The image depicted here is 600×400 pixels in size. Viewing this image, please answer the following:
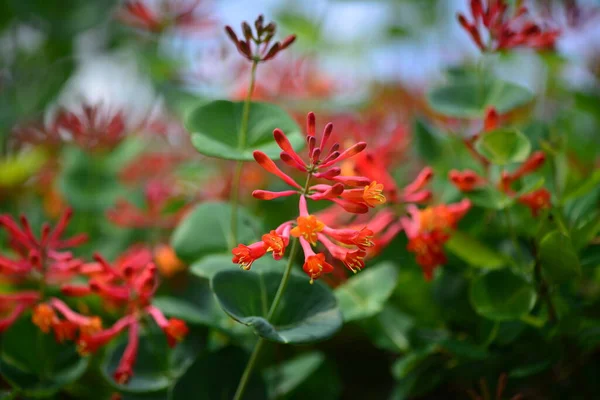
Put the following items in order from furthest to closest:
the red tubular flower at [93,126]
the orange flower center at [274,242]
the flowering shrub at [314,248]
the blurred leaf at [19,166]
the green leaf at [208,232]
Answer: the blurred leaf at [19,166], the red tubular flower at [93,126], the green leaf at [208,232], the flowering shrub at [314,248], the orange flower center at [274,242]

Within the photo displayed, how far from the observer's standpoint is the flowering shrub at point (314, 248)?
0.53 metres

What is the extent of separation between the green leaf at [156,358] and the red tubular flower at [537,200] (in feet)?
1.21

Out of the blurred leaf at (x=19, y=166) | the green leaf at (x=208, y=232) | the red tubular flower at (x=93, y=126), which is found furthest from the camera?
the blurred leaf at (x=19, y=166)

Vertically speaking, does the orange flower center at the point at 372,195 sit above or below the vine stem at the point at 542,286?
above

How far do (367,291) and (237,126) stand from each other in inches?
8.6

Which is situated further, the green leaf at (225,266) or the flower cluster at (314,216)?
Answer: the green leaf at (225,266)

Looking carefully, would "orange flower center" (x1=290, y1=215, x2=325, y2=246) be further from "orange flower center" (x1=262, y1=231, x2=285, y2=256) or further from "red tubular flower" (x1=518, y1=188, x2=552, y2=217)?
"red tubular flower" (x1=518, y1=188, x2=552, y2=217)

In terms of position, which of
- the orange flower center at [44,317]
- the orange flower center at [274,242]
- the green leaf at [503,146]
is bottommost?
the orange flower center at [44,317]

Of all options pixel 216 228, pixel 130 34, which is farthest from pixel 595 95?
pixel 130 34

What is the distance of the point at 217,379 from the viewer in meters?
0.58

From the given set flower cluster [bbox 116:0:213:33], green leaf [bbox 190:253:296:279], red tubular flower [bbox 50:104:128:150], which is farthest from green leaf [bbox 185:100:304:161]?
flower cluster [bbox 116:0:213:33]

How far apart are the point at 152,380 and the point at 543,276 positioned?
16.0 inches

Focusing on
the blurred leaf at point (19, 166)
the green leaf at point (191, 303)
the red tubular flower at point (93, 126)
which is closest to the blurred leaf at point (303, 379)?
the green leaf at point (191, 303)

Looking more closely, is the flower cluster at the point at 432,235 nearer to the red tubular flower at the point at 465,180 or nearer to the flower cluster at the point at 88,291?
the red tubular flower at the point at 465,180
